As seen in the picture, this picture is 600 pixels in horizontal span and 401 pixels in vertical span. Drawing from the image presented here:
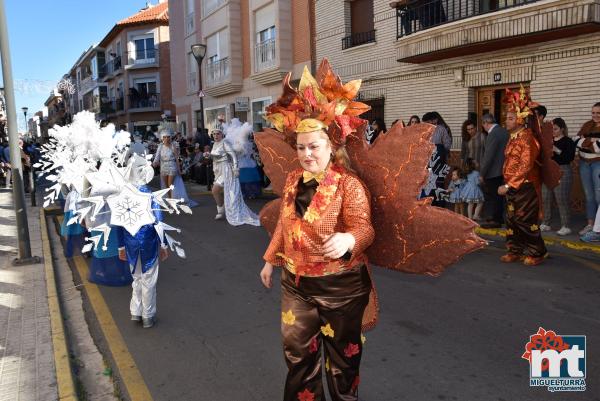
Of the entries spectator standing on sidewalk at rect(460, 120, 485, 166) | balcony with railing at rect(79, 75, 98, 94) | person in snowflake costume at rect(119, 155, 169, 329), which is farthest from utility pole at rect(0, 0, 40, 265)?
balcony with railing at rect(79, 75, 98, 94)

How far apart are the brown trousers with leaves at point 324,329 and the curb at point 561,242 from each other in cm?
467

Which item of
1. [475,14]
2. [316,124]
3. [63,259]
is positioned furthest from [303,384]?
[475,14]

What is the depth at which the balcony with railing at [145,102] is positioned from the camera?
1581 inches

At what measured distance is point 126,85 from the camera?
41.3 meters

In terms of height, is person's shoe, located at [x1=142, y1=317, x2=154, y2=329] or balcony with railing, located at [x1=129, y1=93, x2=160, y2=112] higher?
balcony with railing, located at [x1=129, y1=93, x2=160, y2=112]

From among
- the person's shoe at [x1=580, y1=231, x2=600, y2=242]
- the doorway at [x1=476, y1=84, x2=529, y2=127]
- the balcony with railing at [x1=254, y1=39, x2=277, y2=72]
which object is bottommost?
the person's shoe at [x1=580, y1=231, x2=600, y2=242]

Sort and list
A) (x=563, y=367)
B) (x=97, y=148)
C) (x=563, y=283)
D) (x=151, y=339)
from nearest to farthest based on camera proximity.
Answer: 1. (x=563, y=367)
2. (x=151, y=339)
3. (x=563, y=283)
4. (x=97, y=148)

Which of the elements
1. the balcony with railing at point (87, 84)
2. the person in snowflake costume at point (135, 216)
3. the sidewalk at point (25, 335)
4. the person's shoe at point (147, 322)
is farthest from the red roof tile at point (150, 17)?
the person's shoe at point (147, 322)

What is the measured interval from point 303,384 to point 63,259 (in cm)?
572

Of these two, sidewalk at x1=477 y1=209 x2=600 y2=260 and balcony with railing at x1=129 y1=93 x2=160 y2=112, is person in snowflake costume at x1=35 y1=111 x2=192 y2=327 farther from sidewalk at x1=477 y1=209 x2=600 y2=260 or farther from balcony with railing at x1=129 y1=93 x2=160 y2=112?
balcony with railing at x1=129 y1=93 x2=160 y2=112

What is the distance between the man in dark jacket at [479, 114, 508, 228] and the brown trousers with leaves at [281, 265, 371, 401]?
5.96 meters

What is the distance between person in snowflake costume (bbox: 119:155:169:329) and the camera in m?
4.36

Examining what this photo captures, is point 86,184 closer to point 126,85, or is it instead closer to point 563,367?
point 563,367

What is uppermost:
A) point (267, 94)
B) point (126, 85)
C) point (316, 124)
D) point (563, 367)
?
point (126, 85)
